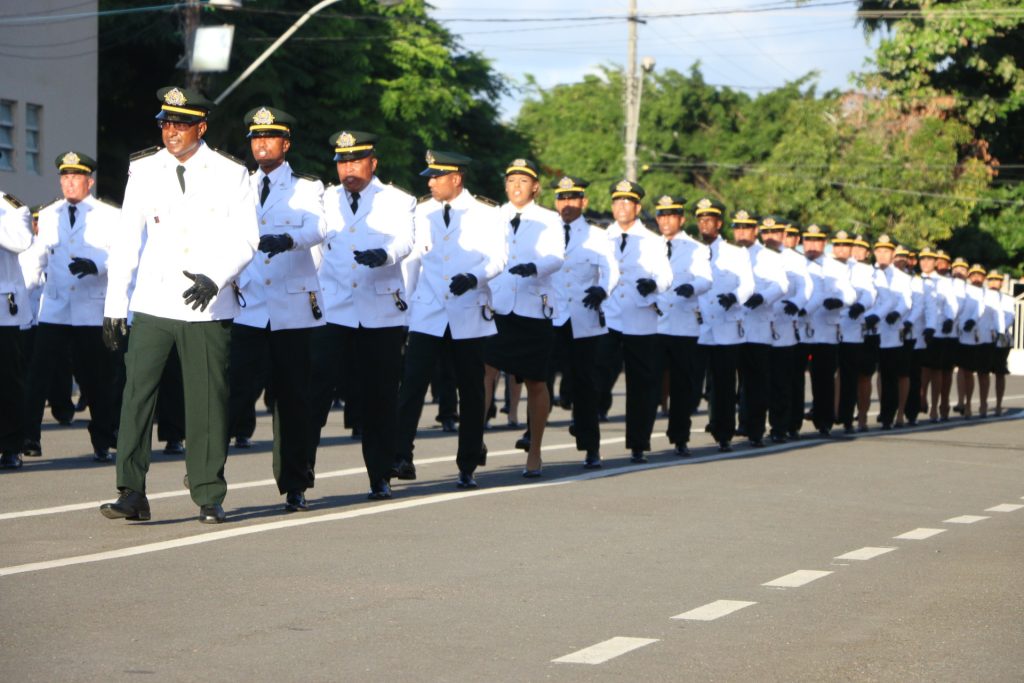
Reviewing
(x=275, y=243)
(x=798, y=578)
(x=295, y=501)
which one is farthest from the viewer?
(x=295, y=501)

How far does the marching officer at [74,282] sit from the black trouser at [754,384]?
596cm

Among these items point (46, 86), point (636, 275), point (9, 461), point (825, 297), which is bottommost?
point (9, 461)

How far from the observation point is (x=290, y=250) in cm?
1150

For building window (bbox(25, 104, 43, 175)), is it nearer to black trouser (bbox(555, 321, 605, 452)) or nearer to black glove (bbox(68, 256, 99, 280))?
black glove (bbox(68, 256, 99, 280))

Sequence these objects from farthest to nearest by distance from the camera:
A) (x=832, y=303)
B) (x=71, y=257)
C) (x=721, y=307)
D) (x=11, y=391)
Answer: (x=832, y=303), (x=721, y=307), (x=71, y=257), (x=11, y=391)

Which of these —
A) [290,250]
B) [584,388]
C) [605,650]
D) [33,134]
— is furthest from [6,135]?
[605,650]

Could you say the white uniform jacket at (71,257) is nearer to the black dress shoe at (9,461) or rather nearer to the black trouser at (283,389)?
the black dress shoe at (9,461)

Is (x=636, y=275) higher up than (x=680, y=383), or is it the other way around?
(x=636, y=275)

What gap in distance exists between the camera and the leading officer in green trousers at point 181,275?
1038 centimetres

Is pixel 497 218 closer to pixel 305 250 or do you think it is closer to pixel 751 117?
pixel 305 250

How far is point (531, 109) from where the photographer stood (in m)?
108

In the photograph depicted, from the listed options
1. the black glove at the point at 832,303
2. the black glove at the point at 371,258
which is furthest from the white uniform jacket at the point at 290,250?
the black glove at the point at 832,303

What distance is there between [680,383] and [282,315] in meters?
6.07

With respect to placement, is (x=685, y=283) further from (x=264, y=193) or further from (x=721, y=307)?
(x=264, y=193)
